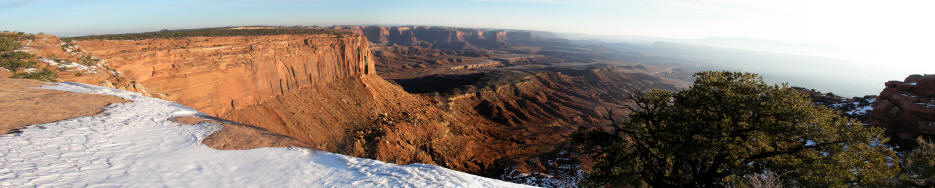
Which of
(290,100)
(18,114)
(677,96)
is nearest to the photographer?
(18,114)

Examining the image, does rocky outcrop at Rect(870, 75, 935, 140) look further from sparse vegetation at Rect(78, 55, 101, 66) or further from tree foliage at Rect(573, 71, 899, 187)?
sparse vegetation at Rect(78, 55, 101, 66)

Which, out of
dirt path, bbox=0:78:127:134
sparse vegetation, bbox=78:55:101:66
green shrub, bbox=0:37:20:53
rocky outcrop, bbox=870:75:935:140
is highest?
green shrub, bbox=0:37:20:53

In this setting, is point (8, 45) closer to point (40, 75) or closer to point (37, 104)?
point (40, 75)

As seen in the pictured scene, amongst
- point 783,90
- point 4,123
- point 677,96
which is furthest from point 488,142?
point 4,123

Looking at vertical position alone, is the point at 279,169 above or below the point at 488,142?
above

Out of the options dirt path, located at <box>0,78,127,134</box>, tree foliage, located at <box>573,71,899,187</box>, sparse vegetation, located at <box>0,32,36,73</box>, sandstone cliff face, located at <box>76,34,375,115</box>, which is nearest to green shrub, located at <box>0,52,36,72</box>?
sparse vegetation, located at <box>0,32,36,73</box>

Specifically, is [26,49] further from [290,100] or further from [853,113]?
[853,113]

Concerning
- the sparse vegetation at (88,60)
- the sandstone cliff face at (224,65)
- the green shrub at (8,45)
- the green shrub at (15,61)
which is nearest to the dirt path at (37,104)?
the green shrub at (15,61)
